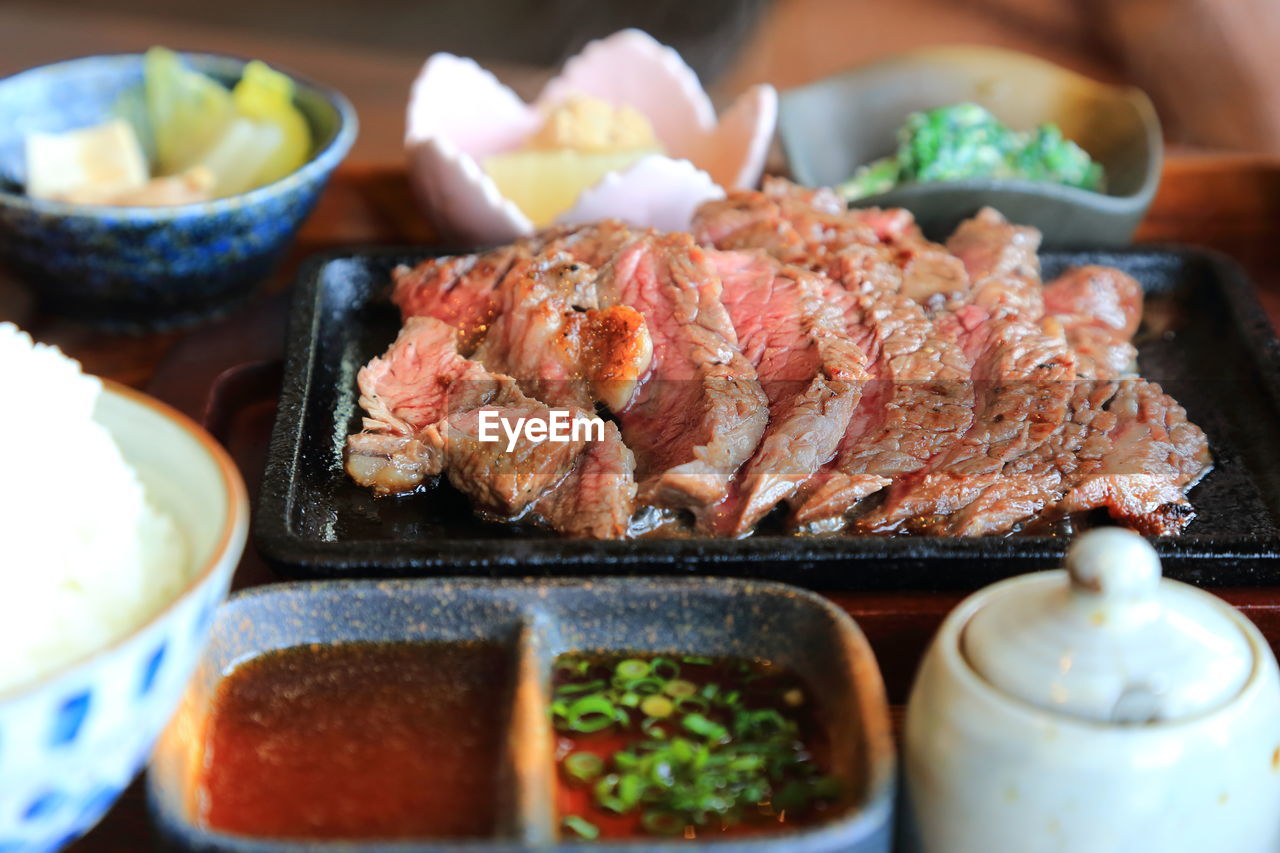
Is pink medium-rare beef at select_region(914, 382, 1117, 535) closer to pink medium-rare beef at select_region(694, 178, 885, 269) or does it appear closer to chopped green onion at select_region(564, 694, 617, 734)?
pink medium-rare beef at select_region(694, 178, 885, 269)

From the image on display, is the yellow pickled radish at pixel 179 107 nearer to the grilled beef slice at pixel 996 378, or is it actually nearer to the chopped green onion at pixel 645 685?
the grilled beef slice at pixel 996 378

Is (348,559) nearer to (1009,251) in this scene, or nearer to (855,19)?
(1009,251)

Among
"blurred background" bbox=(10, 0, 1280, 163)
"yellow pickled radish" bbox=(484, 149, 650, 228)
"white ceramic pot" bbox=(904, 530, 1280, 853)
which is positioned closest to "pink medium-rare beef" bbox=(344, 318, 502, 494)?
"yellow pickled radish" bbox=(484, 149, 650, 228)

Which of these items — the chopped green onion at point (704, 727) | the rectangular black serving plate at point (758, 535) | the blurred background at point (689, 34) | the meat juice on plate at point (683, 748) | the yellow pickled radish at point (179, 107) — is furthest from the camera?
the blurred background at point (689, 34)

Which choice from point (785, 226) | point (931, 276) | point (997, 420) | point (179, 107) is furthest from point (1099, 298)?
point (179, 107)

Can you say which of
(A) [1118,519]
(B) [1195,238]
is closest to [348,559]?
(A) [1118,519]

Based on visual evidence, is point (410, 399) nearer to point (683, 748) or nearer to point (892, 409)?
point (892, 409)

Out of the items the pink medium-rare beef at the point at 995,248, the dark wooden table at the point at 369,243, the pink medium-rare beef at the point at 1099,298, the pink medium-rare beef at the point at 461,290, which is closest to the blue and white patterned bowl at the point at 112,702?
the dark wooden table at the point at 369,243

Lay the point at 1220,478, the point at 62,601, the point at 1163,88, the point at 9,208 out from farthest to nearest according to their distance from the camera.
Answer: the point at 1163,88 < the point at 9,208 < the point at 1220,478 < the point at 62,601
